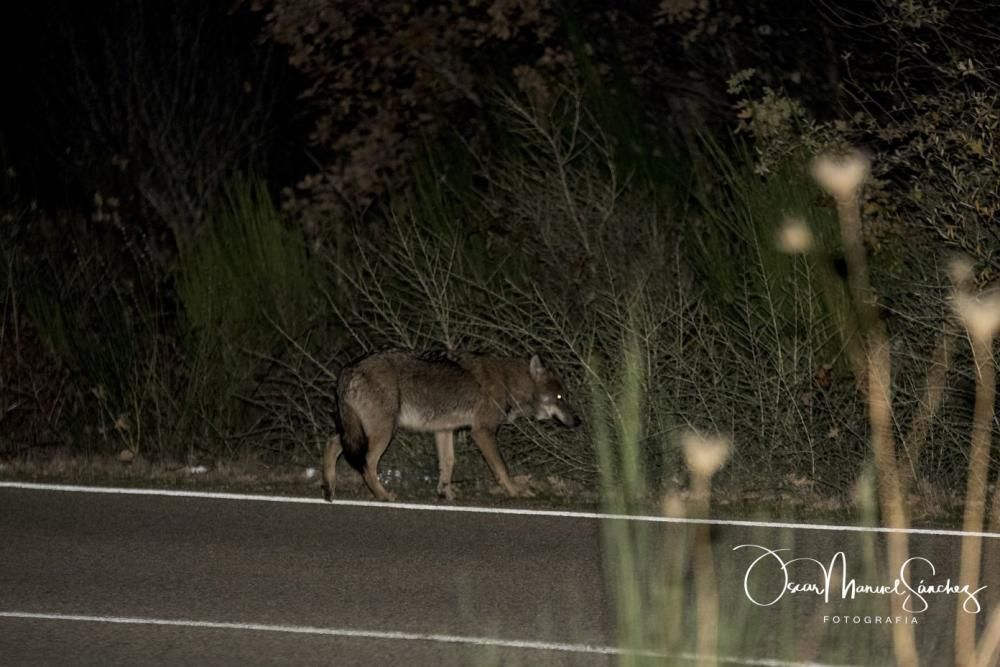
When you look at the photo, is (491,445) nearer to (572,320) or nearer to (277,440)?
(572,320)

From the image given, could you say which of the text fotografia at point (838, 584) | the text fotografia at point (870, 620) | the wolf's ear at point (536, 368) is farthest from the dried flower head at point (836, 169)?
the text fotografia at point (870, 620)

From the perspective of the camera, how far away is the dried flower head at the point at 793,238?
1168 centimetres

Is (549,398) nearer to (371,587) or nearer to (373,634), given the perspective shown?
(371,587)

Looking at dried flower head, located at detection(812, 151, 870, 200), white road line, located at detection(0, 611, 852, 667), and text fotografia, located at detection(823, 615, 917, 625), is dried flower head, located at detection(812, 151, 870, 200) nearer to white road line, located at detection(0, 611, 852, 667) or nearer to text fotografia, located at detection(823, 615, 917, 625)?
text fotografia, located at detection(823, 615, 917, 625)

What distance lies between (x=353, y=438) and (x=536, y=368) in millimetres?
1487

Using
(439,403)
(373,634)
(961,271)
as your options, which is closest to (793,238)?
(961,271)

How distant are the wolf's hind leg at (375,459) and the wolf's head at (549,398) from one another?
43.2 inches

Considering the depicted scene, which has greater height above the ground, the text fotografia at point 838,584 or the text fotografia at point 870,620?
the text fotografia at point 870,620

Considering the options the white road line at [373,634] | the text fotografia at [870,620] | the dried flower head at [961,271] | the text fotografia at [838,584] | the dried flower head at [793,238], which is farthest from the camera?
the dried flower head at [793,238]

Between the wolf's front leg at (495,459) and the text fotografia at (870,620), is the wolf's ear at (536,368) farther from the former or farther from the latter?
the text fotografia at (870,620)

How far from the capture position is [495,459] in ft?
38.1

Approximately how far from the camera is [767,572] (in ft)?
27.5

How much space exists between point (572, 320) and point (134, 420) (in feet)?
10.6

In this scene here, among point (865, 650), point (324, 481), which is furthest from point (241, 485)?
point (865, 650)
